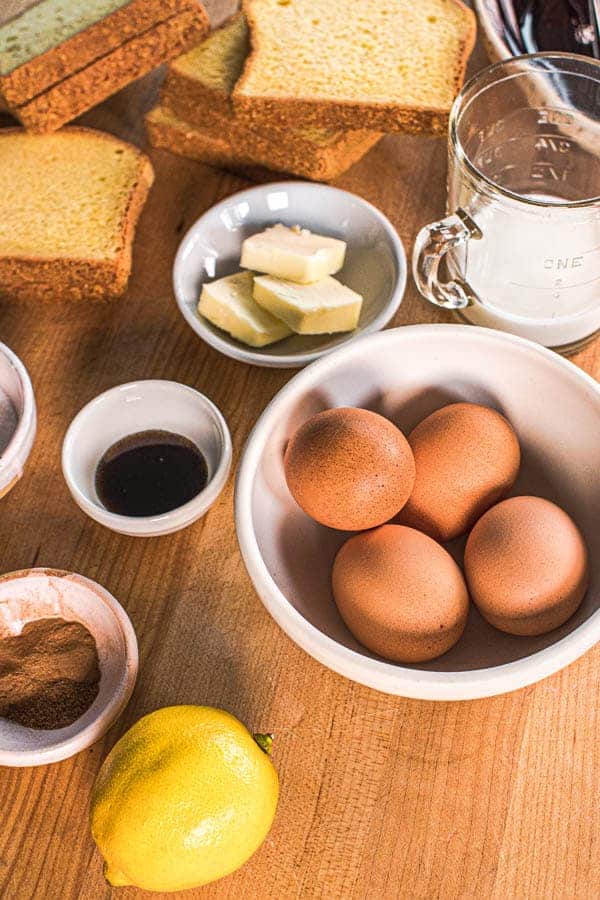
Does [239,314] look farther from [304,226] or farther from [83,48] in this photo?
[83,48]

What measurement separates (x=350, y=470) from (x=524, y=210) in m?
0.35

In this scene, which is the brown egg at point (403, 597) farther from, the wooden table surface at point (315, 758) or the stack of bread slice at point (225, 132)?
the stack of bread slice at point (225, 132)

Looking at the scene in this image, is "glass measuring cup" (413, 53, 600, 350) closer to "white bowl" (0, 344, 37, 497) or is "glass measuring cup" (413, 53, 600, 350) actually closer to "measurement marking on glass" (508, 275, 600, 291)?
"measurement marking on glass" (508, 275, 600, 291)

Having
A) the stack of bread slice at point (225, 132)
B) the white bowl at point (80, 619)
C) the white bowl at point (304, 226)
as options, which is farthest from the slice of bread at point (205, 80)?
the white bowl at point (80, 619)

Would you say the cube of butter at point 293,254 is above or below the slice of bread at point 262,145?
below

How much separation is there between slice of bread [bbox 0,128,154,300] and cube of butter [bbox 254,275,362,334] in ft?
0.71

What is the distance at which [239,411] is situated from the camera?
109 centimetres

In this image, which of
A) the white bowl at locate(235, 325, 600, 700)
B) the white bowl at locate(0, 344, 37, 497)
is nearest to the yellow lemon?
the white bowl at locate(235, 325, 600, 700)

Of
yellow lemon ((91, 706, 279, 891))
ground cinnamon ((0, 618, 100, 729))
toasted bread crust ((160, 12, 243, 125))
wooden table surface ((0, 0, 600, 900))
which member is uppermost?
toasted bread crust ((160, 12, 243, 125))

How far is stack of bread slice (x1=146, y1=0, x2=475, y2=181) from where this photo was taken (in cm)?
120

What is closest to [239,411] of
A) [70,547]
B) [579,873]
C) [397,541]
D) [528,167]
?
[70,547]

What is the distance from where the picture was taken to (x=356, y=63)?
4.06 feet

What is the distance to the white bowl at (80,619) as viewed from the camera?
85 cm

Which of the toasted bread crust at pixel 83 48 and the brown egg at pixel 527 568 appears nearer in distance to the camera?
the brown egg at pixel 527 568
